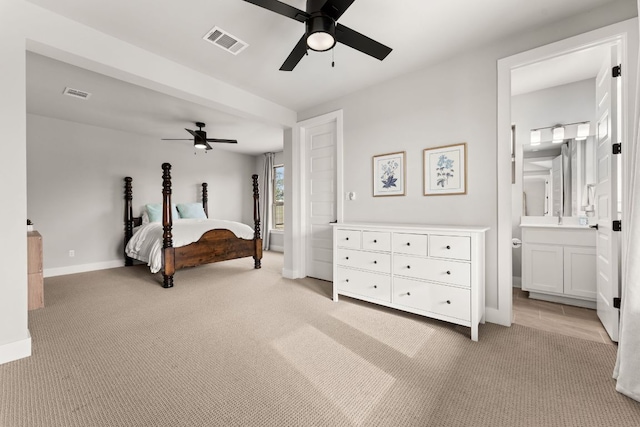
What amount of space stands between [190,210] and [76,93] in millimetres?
2870

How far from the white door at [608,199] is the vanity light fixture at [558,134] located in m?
0.94

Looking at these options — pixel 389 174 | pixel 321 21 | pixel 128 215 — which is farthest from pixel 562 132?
pixel 128 215

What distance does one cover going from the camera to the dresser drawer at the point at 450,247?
229cm

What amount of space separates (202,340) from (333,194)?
94.3 inches

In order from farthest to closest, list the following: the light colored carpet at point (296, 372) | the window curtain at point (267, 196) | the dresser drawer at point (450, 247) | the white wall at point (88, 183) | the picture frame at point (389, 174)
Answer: the window curtain at point (267, 196)
the white wall at point (88, 183)
the picture frame at point (389, 174)
the dresser drawer at point (450, 247)
the light colored carpet at point (296, 372)

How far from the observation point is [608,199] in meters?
2.23

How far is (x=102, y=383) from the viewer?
1.68 metres

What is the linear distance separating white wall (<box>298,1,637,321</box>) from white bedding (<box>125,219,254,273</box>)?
2.26m

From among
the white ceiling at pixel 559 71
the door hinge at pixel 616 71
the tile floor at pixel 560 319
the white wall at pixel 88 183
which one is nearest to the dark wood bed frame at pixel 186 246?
the white wall at pixel 88 183

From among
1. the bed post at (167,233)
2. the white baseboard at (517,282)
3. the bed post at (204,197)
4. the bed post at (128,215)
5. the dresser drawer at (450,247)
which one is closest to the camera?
the dresser drawer at (450,247)

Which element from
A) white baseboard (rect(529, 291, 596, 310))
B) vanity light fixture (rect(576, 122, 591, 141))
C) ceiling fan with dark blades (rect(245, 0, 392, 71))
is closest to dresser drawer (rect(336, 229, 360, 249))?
ceiling fan with dark blades (rect(245, 0, 392, 71))

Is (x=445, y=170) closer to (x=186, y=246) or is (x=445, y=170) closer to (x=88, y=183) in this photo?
(x=186, y=246)

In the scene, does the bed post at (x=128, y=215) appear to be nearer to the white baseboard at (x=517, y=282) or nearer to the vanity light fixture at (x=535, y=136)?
the white baseboard at (x=517, y=282)

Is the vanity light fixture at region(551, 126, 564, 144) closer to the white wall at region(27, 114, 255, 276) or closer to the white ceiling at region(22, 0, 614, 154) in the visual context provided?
the white ceiling at region(22, 0, 614, 154)
